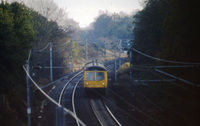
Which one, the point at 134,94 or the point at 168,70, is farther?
the point at 134,94

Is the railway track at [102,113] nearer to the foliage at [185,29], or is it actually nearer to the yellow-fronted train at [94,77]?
the yellow-fronted train at [94,77]

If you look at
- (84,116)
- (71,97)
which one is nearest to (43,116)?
(84,116)

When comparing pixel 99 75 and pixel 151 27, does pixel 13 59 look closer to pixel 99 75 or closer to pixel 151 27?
pixel 99 75

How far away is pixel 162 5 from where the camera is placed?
21125 millimetres

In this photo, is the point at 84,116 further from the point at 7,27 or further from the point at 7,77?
the point at 7,27

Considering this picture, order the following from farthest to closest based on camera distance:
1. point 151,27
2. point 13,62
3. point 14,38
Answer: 1. point 151,27
2. point 14,38
3. point 13,62

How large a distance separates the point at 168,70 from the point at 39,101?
11.3m

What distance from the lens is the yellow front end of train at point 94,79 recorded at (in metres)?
19.6

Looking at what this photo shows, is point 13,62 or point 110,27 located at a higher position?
point 110,27

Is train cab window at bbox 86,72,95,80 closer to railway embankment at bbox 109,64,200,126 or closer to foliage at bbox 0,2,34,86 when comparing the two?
railway embankment at bbox 109,64,200,126

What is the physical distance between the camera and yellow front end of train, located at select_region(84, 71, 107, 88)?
1961 cm

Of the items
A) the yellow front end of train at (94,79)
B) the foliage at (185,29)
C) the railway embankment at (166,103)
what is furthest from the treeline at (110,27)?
the foliage at (185,29)

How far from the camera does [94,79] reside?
19641mm

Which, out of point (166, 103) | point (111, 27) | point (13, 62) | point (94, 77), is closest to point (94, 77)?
point (94, 77)
